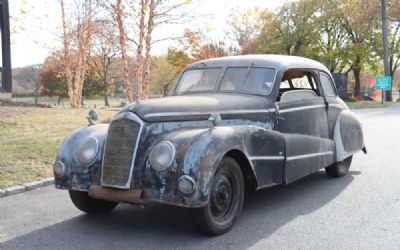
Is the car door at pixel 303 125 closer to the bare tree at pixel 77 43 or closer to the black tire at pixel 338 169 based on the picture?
the black tire at pixel 338 169

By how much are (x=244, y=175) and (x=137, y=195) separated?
134 centimetres

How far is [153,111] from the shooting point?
474cm

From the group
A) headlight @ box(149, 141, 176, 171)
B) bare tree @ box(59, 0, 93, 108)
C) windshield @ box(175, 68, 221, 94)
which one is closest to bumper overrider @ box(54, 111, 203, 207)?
headlight @ box(149, 141, 176, 171)

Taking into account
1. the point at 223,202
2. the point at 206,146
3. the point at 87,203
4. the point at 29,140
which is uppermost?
the point at 206,146

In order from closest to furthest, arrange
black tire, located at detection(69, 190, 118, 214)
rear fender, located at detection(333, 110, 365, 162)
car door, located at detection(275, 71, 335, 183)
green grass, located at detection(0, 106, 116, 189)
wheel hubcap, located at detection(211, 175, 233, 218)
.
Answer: wheel hubcap, located at detection(211, 175, 233, 218)
black tire, located at detection(69, 190, 118, 214)
car door, located at detection(275, 71, 335, 183)
rear fender, located at detection(333, 110, 365, 162)
green grass, located at detection(0, 106, 116, 189)

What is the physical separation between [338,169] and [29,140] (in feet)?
19.7

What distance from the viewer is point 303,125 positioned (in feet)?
20.5

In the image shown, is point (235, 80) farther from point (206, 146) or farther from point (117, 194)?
point (117, 194)

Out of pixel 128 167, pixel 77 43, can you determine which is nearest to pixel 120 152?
pixel 128 167

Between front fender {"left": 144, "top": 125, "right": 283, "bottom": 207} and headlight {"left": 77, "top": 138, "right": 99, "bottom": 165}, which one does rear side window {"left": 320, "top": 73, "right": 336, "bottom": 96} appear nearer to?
front fender {"left": 144, "top": 125, "right": 283, "bottom": 207}

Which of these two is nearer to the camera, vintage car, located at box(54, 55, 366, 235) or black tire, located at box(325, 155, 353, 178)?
vintage car, located at box(54, 55, 366, 235)

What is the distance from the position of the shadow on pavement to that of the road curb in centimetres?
166

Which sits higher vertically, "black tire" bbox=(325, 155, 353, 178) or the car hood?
the car hood

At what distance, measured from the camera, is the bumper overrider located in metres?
4.35
